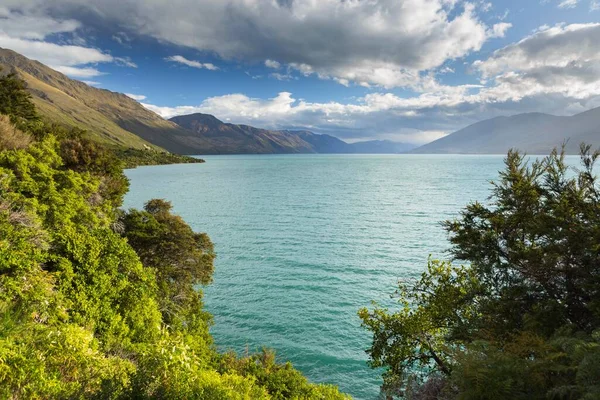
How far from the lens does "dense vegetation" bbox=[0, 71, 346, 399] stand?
34.4 feet

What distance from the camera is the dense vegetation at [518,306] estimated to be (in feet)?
29.5

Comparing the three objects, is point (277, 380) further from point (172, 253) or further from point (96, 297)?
point (172, 253)

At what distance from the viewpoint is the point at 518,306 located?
1555cm

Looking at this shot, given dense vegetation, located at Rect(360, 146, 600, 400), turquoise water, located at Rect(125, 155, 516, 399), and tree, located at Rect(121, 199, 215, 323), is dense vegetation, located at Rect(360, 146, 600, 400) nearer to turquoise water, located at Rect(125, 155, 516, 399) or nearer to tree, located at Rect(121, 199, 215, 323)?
turquoise water, located at Rect(125, 155, 516, 399)

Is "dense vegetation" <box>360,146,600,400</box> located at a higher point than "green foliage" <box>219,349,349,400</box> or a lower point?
higher

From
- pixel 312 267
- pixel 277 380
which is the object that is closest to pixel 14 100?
pixel 312 267

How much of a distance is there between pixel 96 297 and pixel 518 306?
21331 mm

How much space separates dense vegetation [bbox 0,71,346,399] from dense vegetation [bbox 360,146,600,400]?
23.2 ft

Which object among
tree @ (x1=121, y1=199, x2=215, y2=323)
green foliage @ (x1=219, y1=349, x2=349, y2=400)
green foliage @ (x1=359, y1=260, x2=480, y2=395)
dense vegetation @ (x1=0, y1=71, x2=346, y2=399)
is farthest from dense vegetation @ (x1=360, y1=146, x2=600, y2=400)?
tree @ (x1=121, y1=199, x2=215, y2=323)

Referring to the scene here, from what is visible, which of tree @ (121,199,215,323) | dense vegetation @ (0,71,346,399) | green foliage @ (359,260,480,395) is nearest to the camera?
dense vegetation @ (0,71,346,399)

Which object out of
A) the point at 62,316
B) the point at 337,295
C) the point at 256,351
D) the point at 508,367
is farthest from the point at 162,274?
the point at 508,367

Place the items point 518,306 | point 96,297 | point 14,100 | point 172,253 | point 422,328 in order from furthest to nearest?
point 14,100
point 172,253
point 422,328
point 96,297
point 518,306

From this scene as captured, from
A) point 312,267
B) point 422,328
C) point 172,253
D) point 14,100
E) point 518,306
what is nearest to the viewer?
point 518,306

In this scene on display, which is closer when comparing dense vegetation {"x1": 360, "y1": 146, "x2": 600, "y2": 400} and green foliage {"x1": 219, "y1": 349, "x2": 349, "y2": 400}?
dense vegetation {"x1": 360, "y1": 146, "x2": 600, "y2": 400}
